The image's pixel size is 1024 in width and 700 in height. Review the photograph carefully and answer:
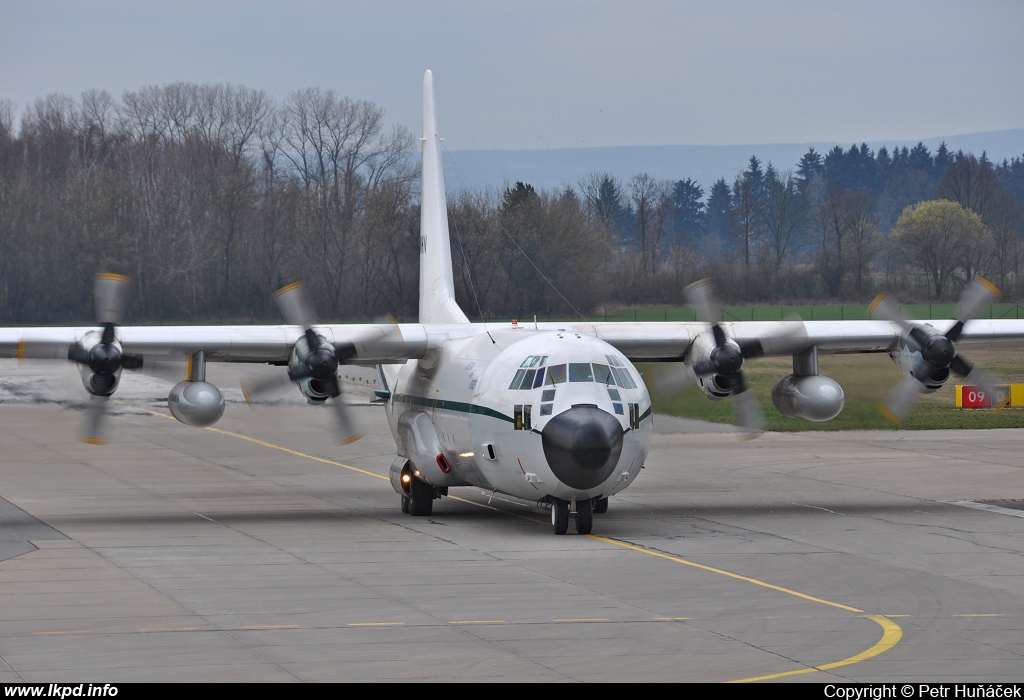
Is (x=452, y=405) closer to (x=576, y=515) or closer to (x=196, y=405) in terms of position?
(x=576, y=515)

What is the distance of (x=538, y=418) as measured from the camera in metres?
19.2

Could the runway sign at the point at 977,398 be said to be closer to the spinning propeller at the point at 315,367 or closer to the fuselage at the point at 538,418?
the fuselage at the point at 538,418

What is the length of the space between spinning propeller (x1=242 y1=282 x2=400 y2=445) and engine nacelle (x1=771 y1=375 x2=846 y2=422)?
786cm

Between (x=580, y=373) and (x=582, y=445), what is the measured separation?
4.89 feet

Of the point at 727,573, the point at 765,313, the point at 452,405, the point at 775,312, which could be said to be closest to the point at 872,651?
the point at 727,573

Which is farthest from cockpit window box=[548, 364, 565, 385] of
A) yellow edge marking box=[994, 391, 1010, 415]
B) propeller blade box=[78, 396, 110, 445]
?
yellow edge marking box=[994, 391, 1010, 415]

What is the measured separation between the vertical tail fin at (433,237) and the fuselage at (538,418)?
14.3ft

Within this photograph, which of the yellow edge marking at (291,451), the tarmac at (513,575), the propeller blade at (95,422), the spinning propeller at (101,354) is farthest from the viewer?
the yellow edge marking at (291,451)

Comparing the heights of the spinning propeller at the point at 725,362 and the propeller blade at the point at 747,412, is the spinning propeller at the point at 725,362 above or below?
above

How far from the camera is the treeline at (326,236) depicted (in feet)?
151

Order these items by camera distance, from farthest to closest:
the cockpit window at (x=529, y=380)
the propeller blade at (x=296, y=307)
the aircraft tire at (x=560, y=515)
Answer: the propeller blade at (x=296, y=307)
the aircraft tire at (x=560, y=515)
the cockpit window at (x=529, y=380)

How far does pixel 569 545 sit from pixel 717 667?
24.8 feet

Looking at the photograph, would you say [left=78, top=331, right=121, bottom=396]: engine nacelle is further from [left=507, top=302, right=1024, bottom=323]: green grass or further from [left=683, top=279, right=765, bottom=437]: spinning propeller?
[left=507, top=302, right=1024, bottom=323]: green grass

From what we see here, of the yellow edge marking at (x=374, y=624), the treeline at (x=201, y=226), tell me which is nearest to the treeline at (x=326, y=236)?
the treeline at (x=201, y=226)
